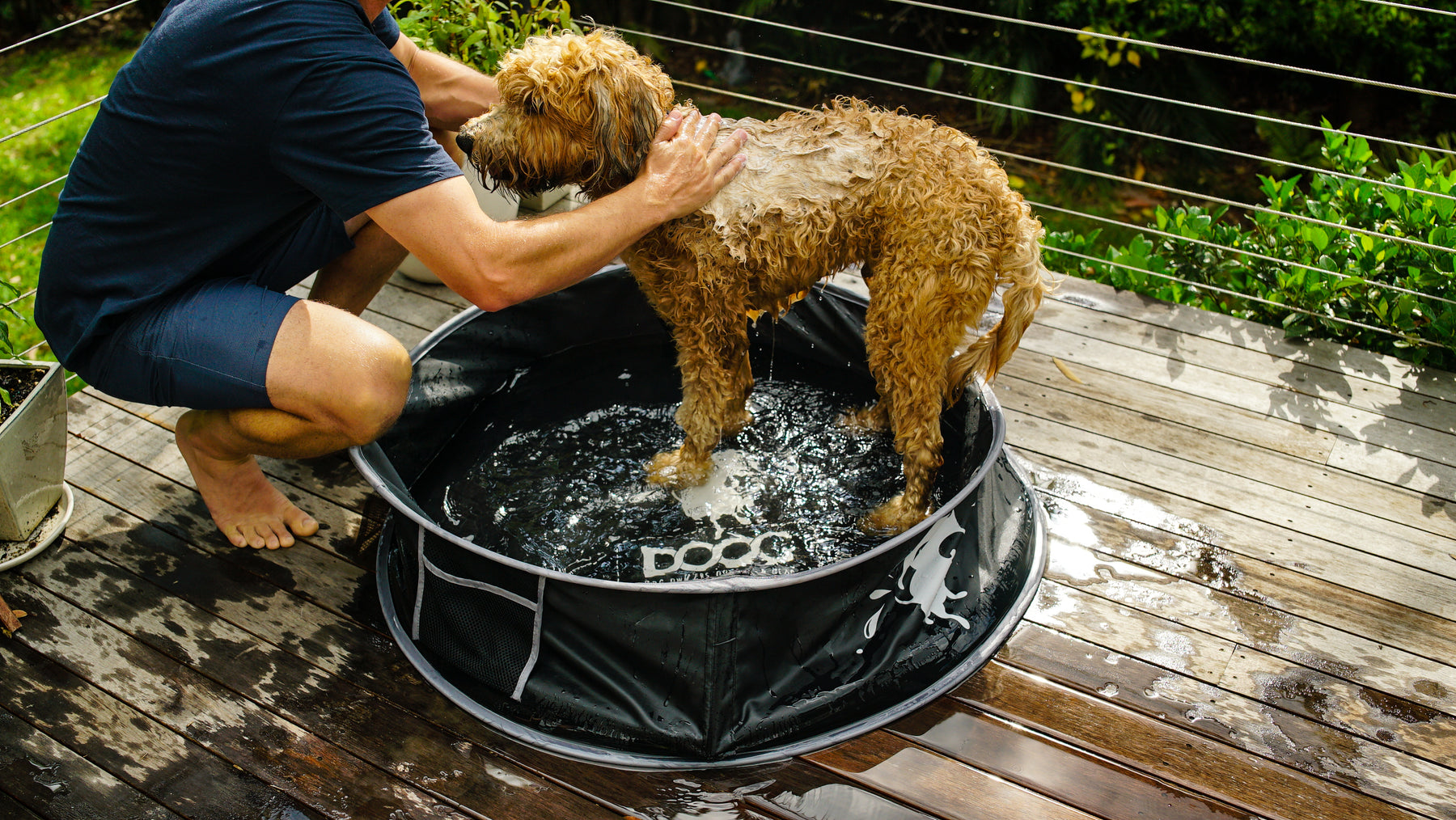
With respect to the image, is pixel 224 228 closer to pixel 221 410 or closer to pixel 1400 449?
pixel 221 410

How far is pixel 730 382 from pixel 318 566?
1477mm

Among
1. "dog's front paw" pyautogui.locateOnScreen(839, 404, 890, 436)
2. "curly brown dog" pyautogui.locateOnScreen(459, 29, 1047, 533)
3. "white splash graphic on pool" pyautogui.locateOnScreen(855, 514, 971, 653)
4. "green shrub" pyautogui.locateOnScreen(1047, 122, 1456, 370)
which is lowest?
"dog's front paw" pyautogui.locateOnScreen(839, 404, 890, 436)

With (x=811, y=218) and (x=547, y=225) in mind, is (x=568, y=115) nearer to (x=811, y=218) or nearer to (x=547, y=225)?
(x=547, y=225)

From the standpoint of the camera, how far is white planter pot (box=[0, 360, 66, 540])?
2.97m

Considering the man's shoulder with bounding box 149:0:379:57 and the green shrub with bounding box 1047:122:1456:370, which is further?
the green shrub with bounding box 1047:122:1456:370

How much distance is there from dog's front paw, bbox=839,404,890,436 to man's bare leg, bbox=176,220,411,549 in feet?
5.49

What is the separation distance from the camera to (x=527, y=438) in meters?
3.78

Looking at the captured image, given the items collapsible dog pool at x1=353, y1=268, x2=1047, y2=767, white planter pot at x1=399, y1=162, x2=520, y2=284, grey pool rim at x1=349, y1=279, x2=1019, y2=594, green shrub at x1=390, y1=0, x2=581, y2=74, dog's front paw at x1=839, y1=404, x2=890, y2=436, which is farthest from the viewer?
green shrub at x1=390, y1=0, x2=581, y2=74

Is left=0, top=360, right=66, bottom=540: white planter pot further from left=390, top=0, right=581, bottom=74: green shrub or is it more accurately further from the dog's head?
left=390, top=0, right=581, bottom=74: green shrub

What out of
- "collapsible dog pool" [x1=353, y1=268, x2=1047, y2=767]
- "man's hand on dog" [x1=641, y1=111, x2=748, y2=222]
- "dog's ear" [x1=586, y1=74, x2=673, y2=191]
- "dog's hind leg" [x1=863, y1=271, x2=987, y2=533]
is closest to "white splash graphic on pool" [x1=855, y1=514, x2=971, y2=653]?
"collapsible dog pool" [x1=353, y1=268, x2=1047, y2=767]

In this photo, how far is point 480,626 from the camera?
8.75ft

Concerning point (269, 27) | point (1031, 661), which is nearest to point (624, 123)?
point (269, 27)

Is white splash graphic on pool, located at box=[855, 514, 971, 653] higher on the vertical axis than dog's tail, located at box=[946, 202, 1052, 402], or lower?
lower

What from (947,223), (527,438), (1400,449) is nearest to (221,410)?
(527,438)
